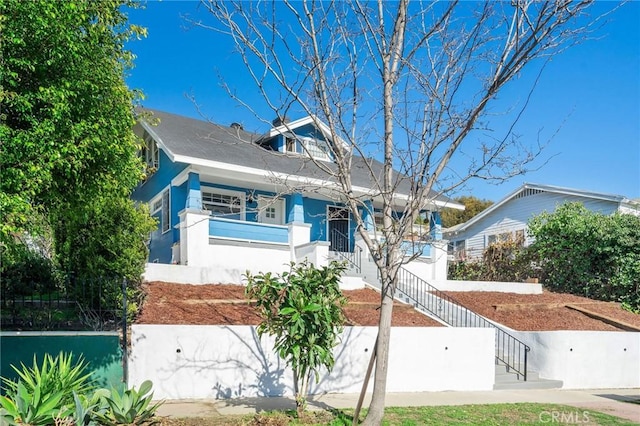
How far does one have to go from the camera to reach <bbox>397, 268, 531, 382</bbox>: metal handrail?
12047 millimetres

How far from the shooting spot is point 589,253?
19172mm

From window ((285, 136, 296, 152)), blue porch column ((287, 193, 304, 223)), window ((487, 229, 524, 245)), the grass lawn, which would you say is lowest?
the grass lawn

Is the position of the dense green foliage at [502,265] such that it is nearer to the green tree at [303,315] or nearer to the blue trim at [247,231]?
the blue trim at [247,231]

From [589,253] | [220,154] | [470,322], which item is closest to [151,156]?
[220,154]

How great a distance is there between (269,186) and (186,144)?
122 inches

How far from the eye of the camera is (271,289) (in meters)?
7.44

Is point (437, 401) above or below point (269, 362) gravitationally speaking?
below

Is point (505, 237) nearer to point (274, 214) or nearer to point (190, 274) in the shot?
point (274, 214)

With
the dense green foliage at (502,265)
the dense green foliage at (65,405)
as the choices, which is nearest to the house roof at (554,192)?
the dense green foliage at (502,265)

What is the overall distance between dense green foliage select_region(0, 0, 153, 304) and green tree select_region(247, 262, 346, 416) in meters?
2.80

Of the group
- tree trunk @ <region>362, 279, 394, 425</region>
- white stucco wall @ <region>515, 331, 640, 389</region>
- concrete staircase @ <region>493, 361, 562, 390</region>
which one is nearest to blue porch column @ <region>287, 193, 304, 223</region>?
white stucco wall @ <region>515, 331, 640, 389</region>

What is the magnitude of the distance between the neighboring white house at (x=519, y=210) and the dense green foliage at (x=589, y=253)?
203 centimetres

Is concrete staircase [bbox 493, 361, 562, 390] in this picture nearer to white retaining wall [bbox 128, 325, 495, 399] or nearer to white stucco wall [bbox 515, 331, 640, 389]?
white stucco wall [bbox 515, 331, 640, 389]

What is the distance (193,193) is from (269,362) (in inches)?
282
